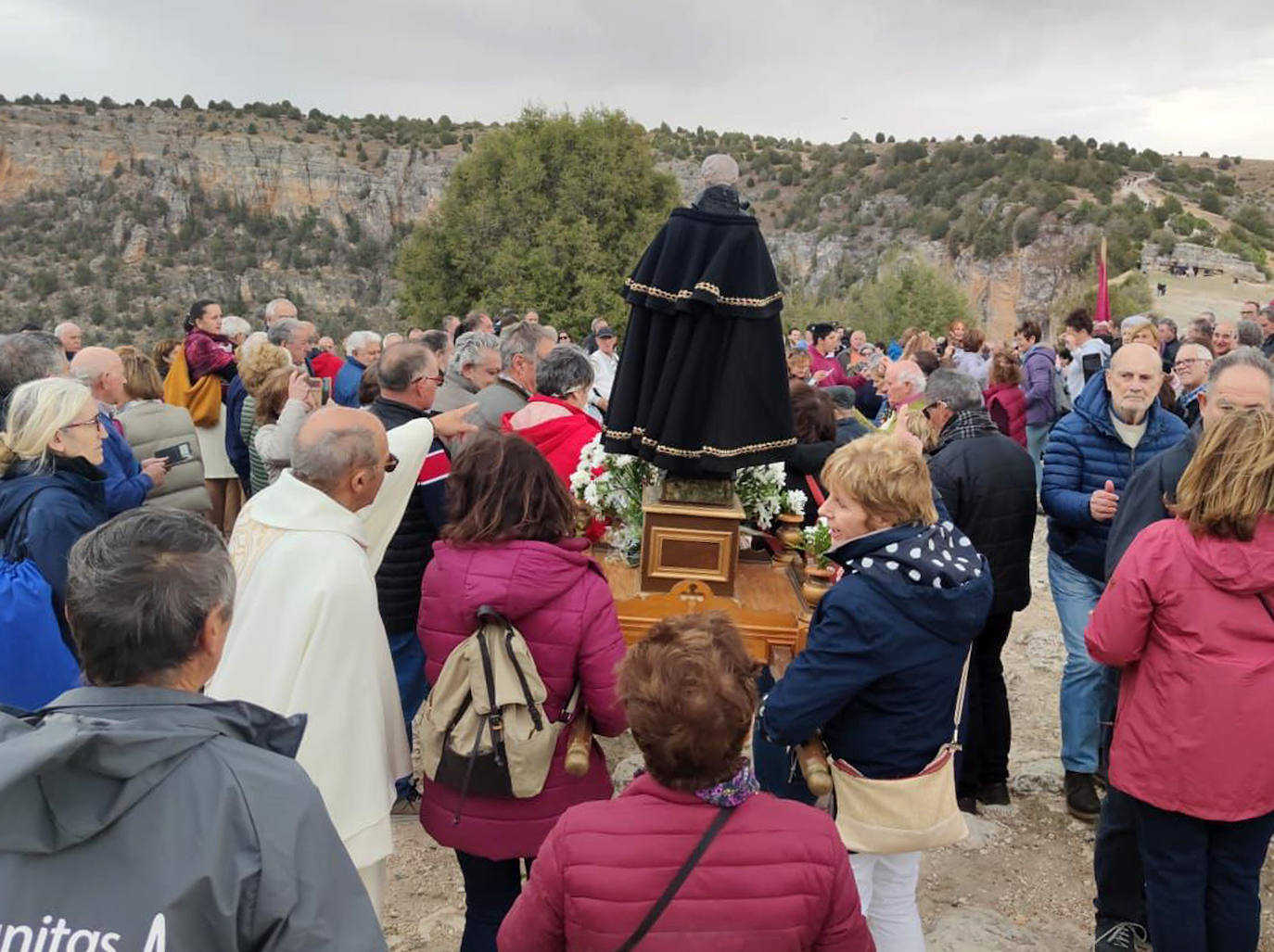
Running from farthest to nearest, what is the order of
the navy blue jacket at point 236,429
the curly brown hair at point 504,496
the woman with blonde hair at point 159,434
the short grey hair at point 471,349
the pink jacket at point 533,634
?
1. the navy blue jacket at point 236,429
2. the short grey hair at point 471,349
3. the woman with blonde hair at point 159,434
4. the curly brown hair at point 504,496
5. the pink jacket at point 533,634

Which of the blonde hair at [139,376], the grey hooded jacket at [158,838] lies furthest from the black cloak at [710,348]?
the blonde hair at [139,376]

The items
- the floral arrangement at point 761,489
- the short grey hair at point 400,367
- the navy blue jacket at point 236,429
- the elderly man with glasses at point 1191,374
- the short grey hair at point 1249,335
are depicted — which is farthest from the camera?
the short grey hair at point 1249,335

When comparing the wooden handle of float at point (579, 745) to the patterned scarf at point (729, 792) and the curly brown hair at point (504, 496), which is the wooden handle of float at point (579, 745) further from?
the patterned scarf at point (729, 792)

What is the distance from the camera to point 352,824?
2.75 meters

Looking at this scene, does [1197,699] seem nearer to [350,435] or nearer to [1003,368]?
[350,435]

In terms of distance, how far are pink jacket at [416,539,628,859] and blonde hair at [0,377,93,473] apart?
1.55m

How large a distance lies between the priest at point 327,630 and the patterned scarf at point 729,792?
4.02ft

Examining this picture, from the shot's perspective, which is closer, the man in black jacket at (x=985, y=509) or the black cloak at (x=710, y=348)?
the black cloak at (x=710, y=348)

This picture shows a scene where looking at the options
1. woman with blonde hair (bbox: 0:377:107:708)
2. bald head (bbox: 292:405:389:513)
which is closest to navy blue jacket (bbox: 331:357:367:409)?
woman with blonde hair (bbox: 0:377:107:708)

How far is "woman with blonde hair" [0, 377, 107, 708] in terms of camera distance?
114 inches

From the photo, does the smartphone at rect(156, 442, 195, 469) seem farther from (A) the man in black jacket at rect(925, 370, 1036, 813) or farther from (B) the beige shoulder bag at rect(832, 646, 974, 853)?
(B) the beige shoulder bag at rect(832, 646, 974, 853)

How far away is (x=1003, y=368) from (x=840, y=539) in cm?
666

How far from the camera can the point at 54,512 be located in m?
3.23

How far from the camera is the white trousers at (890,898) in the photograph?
288 cm
